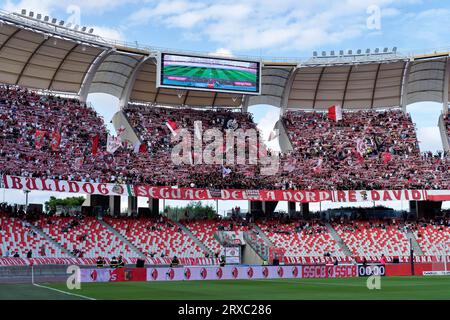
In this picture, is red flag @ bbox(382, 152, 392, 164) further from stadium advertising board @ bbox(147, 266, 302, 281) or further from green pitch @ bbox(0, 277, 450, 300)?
green pitch @ bbox(0, 277, 450, 300)

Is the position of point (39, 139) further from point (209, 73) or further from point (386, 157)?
point (386, 157)

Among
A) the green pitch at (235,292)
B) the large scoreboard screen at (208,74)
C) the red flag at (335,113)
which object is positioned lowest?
the green pitch at (235,292)

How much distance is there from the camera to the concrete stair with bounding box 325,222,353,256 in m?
60.9

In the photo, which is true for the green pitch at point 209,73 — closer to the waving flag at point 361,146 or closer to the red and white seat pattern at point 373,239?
the waving flag at point 361,146

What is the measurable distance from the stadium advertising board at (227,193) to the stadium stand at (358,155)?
50.1 inches

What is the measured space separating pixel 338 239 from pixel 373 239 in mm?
3410

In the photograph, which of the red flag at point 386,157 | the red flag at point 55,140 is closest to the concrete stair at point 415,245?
the red flag at point 386,157

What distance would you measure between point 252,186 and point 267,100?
14132 mm

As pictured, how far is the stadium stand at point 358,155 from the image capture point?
217 feet

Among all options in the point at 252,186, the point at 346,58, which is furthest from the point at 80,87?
the point at 346,58
